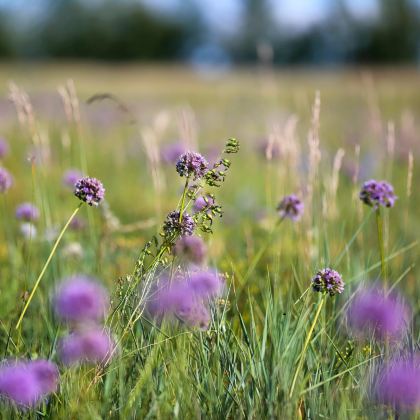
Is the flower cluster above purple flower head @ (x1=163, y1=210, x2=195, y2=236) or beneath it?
beneath

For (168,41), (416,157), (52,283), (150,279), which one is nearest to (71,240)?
(52,283)

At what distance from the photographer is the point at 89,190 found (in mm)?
1744

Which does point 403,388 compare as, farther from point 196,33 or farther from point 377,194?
point 196,33

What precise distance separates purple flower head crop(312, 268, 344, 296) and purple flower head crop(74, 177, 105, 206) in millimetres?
627

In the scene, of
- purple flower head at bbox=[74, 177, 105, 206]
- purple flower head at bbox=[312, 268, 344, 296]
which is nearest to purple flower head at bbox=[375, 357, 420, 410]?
purple flower head at bbox=[312, 268, 344, 296]

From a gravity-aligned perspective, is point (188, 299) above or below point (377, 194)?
below

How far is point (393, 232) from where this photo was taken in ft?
14.5

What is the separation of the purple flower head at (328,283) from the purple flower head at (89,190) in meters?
0.63

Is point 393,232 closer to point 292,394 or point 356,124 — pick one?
point 292,394

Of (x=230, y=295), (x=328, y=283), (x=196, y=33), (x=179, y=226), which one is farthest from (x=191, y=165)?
(x=196, y=33)

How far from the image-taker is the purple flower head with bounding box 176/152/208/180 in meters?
1.73

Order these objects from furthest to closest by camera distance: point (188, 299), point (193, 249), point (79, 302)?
point (193, 249) < point (188, 299) < point (79, 302)

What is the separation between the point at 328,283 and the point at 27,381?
33.3 inches

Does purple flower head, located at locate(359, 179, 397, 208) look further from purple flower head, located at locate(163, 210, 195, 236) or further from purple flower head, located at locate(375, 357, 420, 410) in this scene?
purple flower head, located at locate(375, 357, 420, 410)
